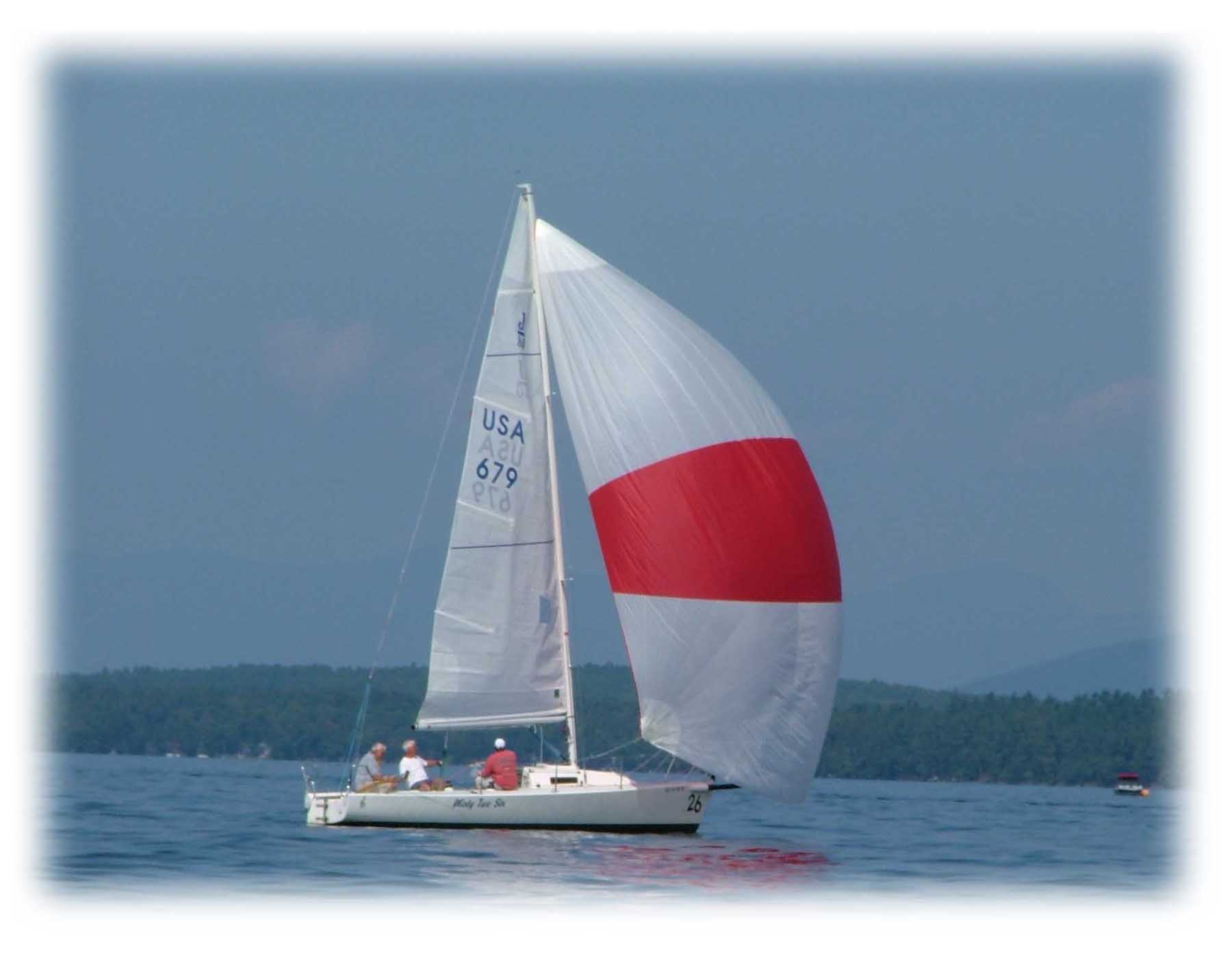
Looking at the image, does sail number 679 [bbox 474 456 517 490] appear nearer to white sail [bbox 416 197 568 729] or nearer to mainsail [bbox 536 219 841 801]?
white sail [bbox 416 197 568 729]

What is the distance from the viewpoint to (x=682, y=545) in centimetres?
2564

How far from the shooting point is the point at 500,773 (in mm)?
25750

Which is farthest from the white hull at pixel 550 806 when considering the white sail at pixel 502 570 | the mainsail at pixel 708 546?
the white sail at pixel 502 570

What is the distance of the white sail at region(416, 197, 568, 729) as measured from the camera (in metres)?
26.2

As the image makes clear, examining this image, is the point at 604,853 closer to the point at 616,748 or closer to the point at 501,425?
the point at 616,748

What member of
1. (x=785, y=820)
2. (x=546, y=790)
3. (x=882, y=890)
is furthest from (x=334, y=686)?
(x=882, y=890)

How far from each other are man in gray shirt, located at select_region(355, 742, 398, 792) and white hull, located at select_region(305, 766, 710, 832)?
0.24 m

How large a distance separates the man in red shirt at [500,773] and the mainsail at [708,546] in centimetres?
163

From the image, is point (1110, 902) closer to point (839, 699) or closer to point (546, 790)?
point (546, 790)

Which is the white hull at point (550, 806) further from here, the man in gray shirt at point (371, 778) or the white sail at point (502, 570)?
the white sail at point (502, 570)

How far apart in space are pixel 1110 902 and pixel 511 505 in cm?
922

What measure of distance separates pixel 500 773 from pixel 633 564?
2875 mm

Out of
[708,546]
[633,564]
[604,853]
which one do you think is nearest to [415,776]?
[633,564]

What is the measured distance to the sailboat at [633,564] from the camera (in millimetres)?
25594
